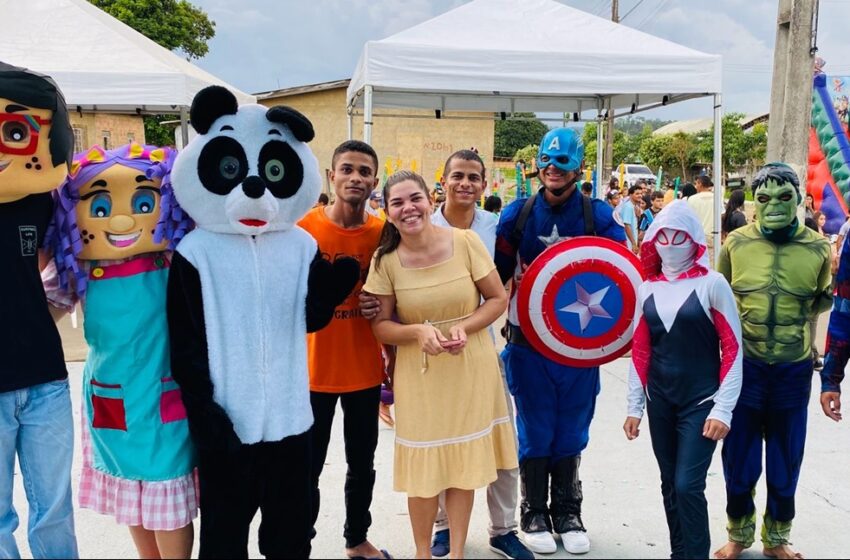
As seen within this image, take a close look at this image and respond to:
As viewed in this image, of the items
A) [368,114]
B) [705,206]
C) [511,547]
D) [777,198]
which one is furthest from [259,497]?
[705,206]

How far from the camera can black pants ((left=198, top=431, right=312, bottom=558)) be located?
7.09ft

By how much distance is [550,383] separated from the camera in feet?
9.99

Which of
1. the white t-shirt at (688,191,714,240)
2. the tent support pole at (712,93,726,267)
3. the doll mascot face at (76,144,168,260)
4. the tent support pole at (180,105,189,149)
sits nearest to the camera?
the doll mascot face at (76,144,168,260)

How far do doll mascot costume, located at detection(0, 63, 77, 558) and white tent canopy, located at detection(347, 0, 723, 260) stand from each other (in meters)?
3.68

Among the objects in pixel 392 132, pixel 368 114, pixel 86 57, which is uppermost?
pixel 392 132

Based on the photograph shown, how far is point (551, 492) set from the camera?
3172mm

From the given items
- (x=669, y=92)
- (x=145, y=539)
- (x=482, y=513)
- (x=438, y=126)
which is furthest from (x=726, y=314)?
(x=438, y=126)

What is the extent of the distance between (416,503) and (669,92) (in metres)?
5.13

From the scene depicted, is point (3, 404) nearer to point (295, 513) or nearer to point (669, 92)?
point (295, 513)

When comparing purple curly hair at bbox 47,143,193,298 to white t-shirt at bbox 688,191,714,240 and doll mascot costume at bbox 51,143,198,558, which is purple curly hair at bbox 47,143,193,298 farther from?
white t-shirt at bbox 688,191,714,240

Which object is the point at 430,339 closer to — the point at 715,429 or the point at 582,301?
the point at 582,301

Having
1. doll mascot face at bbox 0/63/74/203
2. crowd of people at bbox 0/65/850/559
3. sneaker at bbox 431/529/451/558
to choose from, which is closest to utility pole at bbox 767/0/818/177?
crowd of people at bbox 0/65/850/559

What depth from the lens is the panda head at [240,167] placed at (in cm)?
219

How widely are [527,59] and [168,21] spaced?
2317 cm
